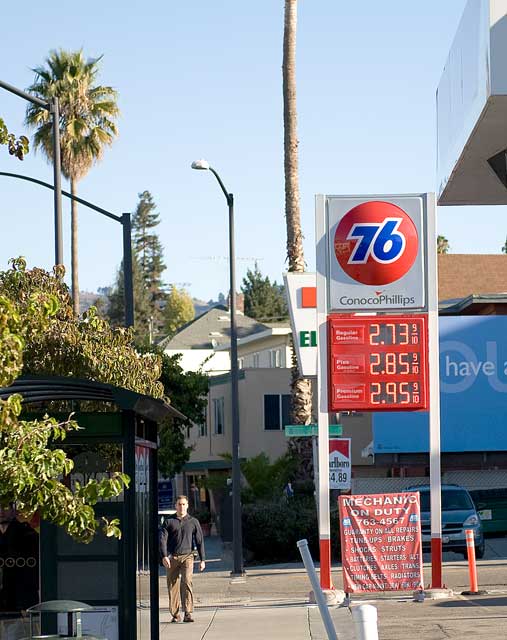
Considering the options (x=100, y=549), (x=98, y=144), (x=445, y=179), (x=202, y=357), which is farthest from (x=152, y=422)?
(x=202, y=357)

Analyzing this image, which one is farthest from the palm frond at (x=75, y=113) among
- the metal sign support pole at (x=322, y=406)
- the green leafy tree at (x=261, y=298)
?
the green leafy tree at (x=261, y=298)

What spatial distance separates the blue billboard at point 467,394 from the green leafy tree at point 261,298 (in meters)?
72.5

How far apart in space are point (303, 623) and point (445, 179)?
9673 mm

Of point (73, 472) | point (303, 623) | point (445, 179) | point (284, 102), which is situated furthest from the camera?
point (284, 102)

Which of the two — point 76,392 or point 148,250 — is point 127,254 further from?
point 148,250

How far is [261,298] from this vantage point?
117688mm

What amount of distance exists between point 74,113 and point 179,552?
105 feet

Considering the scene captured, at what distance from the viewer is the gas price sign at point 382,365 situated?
20812 millimetres

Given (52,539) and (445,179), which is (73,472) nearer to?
(52,539)

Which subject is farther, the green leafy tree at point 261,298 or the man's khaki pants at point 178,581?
the green leafy tree at point 261,298

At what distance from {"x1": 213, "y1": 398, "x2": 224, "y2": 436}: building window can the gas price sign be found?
3730cm

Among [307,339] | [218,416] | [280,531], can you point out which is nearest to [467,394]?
[280,531]

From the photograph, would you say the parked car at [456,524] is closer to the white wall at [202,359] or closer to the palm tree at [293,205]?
the palm tree at [293,205]

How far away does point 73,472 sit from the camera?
12.0 metres
